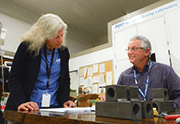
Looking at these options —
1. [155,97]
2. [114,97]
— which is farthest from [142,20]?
[114,97]

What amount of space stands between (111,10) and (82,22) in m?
1.59

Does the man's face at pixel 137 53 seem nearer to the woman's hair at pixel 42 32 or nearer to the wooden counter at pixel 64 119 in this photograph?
the woman's hair at pixel 42 32

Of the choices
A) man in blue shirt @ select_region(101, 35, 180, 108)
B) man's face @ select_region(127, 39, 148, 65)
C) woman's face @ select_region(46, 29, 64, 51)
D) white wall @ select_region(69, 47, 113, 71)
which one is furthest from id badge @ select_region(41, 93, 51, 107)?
white wall @ select_region(69, 47, 113, 71)

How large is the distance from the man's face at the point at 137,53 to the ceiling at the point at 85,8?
437cm

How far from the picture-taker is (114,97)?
0.50 meters

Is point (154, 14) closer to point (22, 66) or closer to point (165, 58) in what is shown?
point (165, 58)

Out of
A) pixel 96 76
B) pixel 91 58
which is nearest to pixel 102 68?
pixel 96 76

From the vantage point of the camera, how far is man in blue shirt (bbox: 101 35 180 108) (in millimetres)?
1413

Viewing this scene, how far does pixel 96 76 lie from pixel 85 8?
3195 millimetres

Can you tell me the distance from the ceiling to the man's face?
437 centimetres

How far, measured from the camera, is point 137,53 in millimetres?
1665

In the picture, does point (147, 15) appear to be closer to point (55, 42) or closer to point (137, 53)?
point (137, 53)

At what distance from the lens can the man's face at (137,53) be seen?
165 centimetres

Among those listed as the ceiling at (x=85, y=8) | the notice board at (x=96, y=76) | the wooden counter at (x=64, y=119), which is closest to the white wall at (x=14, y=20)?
the ceiling at (x=85, y=8)
